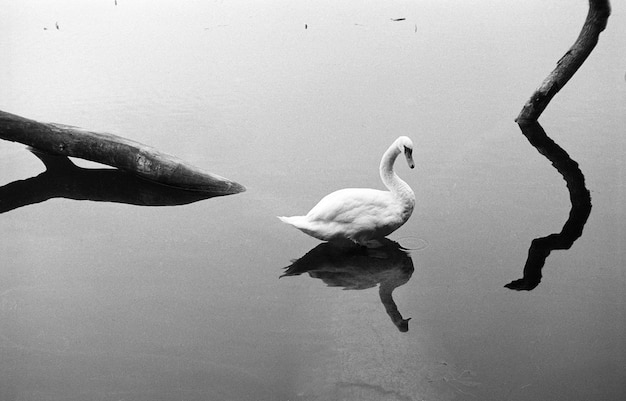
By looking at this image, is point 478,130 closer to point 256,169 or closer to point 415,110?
point 415,110

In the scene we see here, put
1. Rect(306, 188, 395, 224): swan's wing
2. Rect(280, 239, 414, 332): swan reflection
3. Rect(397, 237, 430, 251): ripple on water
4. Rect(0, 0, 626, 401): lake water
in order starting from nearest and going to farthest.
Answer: Rect(0, 0, 626, 401): lake water → Rect(280, 239, 414, 332): swan reflection → Rect(306, 188, 395, 224): swan's wing → Rect(397, 237, 430, 251): ripple on water

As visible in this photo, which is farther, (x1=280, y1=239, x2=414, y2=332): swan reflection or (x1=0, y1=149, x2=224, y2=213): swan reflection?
(x1=0, y1=149, x2=224, y2=213): swan reflection

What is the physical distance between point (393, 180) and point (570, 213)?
2.52 m

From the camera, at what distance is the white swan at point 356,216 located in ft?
22.2

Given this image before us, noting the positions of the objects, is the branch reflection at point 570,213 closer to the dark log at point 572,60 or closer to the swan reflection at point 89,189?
the dark log at point 572,60

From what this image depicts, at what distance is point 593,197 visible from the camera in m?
8.70

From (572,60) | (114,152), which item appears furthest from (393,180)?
(572,60)

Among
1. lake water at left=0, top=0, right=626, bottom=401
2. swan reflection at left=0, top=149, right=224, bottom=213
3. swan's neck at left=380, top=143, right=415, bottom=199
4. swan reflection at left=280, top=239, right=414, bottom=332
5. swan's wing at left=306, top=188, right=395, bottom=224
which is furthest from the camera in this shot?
swan reflection at left=0, top=149, right=224, bottom=213

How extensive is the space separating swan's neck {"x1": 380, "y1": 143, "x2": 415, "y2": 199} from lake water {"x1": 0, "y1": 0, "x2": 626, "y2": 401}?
23.7 inches

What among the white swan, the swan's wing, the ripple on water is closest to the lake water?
the ripple on water

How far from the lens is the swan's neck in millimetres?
7095

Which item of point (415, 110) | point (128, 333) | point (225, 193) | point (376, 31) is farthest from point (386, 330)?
point (376, 31)

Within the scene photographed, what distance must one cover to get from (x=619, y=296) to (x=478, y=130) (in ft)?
18.2

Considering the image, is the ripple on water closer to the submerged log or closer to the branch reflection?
the branch reflection
